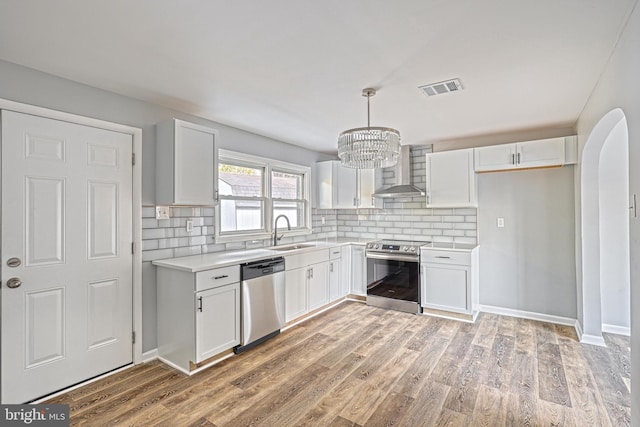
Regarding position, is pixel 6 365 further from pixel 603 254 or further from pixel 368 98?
pixel 603 254

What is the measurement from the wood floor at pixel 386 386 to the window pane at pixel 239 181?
5.84 ft

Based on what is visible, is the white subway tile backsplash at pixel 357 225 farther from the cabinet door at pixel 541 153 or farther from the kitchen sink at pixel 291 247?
the cabinet door at pixel 541 153

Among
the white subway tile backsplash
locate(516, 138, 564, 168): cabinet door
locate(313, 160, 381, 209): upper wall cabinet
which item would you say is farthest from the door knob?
locate(516, 138, 564, 168): cabinet door

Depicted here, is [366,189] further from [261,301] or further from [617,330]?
[617,330]

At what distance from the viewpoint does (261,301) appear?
326 centimetres

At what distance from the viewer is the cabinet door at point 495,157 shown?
12.7ft

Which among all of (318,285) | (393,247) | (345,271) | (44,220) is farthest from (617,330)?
(44,220)


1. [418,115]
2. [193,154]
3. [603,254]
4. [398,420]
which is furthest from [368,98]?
[603,254]

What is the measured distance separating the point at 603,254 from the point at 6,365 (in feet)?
18.4

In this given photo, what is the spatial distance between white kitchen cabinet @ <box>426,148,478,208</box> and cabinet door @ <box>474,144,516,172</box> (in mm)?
94

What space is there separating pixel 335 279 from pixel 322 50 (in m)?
3.22

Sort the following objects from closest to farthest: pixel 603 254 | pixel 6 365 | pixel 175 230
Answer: pixel 6 365 < pixel 175 230 < pixel 603 254

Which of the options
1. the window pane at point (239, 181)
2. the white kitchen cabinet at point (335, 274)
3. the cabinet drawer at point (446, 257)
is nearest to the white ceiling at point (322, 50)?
the window pane at point (239, 181)

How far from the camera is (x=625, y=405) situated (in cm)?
224
